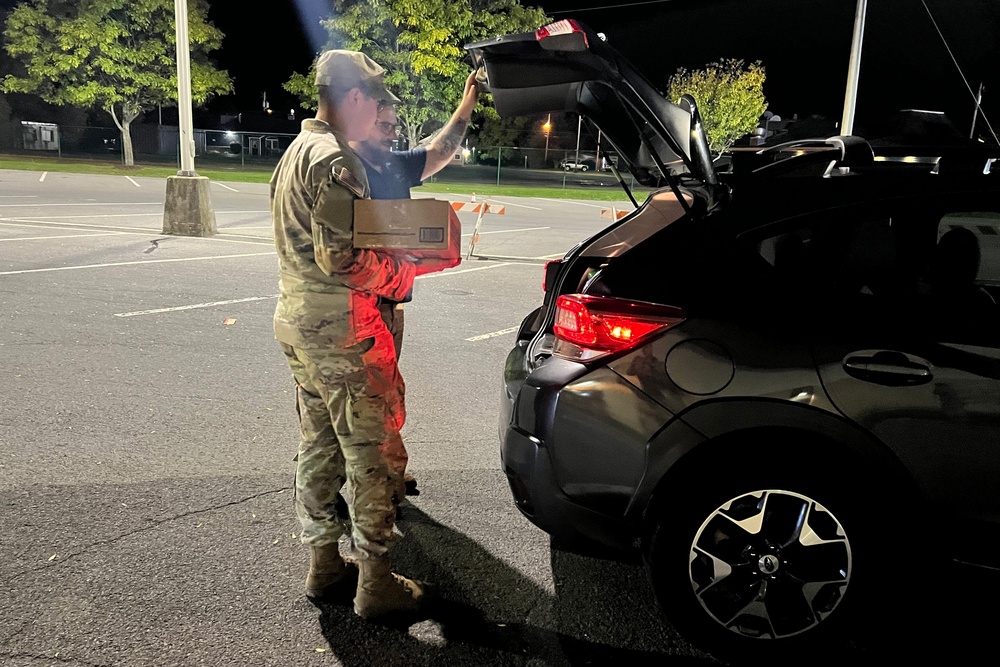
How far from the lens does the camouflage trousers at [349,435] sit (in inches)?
109

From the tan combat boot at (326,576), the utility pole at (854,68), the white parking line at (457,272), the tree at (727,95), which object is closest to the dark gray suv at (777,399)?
the tan combat boot at (326,576)

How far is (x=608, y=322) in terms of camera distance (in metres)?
2.61

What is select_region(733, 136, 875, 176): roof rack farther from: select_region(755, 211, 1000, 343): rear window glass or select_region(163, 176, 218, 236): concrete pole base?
select_region(163, 176, 218, 236): concrete pole base

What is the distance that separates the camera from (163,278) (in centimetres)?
911

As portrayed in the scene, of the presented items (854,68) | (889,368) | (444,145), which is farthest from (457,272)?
(854,68)

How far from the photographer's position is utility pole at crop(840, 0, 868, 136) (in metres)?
14.5

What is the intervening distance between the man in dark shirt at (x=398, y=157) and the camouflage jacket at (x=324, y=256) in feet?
1.04

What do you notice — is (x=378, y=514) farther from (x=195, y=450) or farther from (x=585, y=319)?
(x=195, y=450)

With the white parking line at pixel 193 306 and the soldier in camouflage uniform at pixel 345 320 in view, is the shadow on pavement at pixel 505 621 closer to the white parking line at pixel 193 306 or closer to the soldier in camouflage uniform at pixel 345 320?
the soldier in camouflage uniform at pixel 345 320

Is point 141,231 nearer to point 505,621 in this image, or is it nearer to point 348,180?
point 348,180

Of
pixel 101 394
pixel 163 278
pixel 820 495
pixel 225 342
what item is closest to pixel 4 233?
pixel 163 278

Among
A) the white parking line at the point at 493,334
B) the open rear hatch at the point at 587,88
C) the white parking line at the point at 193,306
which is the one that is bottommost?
the white parking line at the point at 493,334

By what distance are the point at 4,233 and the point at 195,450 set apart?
988 cm

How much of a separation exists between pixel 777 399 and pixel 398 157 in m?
1.94
